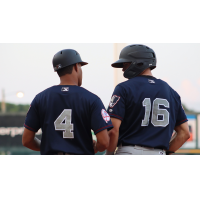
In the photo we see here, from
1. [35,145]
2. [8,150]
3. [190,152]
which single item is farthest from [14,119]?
[35,145]

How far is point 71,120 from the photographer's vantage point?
2.33 meters

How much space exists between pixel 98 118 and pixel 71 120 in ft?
0.80

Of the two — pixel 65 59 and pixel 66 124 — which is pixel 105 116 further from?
pixel 65 59

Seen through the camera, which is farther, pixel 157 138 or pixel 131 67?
pixel 131 67

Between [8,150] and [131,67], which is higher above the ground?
[131,67]

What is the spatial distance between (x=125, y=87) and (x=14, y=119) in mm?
11548

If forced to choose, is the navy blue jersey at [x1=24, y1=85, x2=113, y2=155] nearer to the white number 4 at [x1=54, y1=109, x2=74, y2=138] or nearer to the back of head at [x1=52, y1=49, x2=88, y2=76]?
the white number 4 at [x1=54, y1=109, x2=74, y2=138]

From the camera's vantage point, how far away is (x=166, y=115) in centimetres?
256

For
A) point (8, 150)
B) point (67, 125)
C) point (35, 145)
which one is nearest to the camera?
point (67, 125)

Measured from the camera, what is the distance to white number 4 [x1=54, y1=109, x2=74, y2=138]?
2.33 meters

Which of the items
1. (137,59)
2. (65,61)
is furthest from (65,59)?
(137,59)

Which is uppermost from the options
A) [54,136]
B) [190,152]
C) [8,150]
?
[54,136]

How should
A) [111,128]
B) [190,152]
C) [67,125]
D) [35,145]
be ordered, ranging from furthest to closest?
[190,152] < [35,145] < [111,128] < [67,125]

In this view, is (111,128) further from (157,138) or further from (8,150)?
(8,150)
